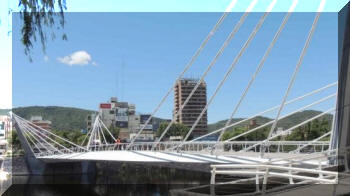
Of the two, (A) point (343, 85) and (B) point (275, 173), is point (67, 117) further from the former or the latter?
(B) point (275, 173)

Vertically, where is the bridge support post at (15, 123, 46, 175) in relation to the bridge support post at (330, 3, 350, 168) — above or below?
below

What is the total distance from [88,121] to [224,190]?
87.0 meters

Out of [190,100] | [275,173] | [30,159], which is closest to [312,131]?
[190,100]

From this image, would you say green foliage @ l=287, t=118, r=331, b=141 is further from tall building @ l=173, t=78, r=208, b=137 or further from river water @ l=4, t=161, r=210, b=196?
river water @ l=4, t=161, r=210, b=196

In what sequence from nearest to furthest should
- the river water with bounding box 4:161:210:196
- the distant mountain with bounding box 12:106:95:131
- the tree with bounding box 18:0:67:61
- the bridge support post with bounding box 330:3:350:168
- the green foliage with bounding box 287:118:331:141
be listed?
the tree with bounding box 18:0:67:61, the bridge support post with bounding box 330:3:350:168, the river water with bounding box 4:161:210:196, the green foliage with bounding box 287:118:331:141, the distant mountain with bounding box 12:106:95:131

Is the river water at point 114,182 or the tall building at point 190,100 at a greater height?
the tall building at point 190,100

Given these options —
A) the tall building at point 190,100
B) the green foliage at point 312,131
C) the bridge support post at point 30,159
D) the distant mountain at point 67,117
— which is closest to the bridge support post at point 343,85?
the bridge support post at point 30,159

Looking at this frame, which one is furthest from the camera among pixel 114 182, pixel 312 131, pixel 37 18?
pixel 312 131

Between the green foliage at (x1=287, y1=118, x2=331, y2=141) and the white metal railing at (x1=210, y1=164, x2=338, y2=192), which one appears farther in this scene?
the green foliage at (x1=287, y1=118, x2=331, y2=141)

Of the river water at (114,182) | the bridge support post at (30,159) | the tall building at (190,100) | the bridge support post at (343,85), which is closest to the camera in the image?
the bridge support post at (343,85)

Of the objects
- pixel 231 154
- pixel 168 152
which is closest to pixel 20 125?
pixel 168 152

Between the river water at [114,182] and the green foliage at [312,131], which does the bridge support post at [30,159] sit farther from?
the green foliage at [312,131]

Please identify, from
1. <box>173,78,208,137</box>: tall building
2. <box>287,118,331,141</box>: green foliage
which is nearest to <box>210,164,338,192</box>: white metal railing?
<box>287,118,331,141</box>: green foliage

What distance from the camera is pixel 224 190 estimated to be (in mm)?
7477
